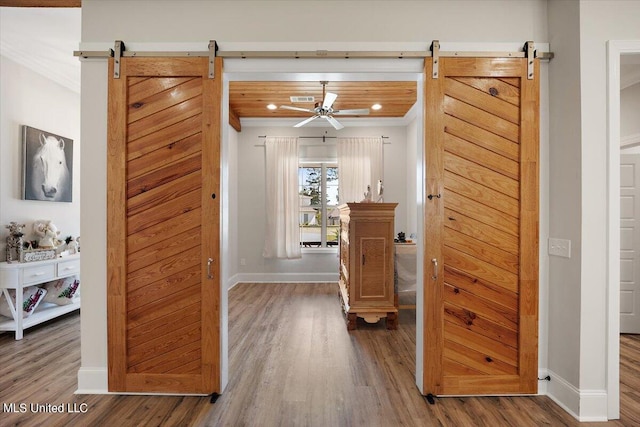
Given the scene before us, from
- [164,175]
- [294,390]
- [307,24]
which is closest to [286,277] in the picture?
[294,390]

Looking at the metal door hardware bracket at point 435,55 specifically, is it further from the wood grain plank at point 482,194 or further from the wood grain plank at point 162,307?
the wood grain plank at point 162,307

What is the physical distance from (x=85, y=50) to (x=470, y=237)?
9.84 ft

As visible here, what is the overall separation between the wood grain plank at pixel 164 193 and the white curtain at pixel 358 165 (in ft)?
13.1

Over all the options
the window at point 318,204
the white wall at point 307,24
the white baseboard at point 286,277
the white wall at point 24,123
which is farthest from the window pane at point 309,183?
the white wall at point 307,24

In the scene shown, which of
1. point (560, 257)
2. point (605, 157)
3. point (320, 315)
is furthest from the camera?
point (320, 315)

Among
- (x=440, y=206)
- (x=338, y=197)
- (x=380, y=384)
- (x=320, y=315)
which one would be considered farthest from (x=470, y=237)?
(x=338, y=197)

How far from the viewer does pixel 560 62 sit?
2160mm

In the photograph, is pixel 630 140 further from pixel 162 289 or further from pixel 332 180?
pixel 162 289

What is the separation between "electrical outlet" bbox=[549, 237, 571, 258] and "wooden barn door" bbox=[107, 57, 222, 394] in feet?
7.64

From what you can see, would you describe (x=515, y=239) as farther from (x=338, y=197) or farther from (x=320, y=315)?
(x=338, y=197)

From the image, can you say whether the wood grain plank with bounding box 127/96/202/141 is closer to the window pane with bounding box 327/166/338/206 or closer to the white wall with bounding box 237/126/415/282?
the white wall with bounding box 237/126/415/282

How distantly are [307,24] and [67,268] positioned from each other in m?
3.86

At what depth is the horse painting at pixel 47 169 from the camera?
361 centimetres

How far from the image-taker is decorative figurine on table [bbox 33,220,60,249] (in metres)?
3.65
